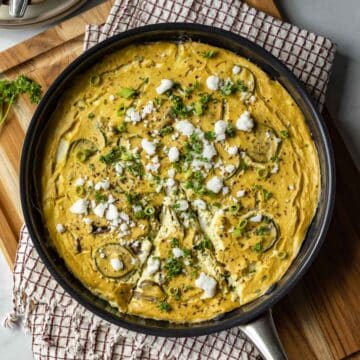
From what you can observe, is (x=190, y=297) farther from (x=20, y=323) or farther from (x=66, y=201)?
(x=20, y=323)

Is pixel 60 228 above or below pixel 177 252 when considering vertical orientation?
below

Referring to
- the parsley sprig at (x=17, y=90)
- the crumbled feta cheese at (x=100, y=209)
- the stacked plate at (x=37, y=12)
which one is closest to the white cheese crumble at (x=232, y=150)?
the crumbled feta cheese at (x=100, y=209)

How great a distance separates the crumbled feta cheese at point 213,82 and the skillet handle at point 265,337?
948 mm

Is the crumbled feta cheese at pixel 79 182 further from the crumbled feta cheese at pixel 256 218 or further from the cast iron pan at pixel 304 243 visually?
the crumbled feta cheese at pixel 256 218

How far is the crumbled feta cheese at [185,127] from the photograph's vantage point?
9.16ft

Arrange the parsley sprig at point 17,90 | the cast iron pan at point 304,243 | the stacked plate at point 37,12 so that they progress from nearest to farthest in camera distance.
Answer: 1. the cast iron pan at point 304,243
2. the parsley sprig at point 17,90
3. the stacked plate at point 37,12

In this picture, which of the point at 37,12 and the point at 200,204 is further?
the point at 37,12

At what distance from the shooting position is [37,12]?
318 cm

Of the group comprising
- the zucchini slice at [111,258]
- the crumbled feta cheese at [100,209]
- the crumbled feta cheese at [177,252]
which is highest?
the crumbled feta cheese at [100,209]

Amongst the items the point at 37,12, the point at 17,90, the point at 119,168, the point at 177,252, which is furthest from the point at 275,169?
the point at 37,12

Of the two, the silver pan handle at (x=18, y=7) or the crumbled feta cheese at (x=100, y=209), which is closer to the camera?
the crumbled feta cheese at (x=100, y=209)

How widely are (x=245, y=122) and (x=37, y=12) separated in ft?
3.80

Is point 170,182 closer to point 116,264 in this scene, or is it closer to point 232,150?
point 232,150

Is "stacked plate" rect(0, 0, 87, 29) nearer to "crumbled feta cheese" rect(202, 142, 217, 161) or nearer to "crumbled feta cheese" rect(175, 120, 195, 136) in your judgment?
"crumbled feta cheese" rect(175, 120, 195, 136)
